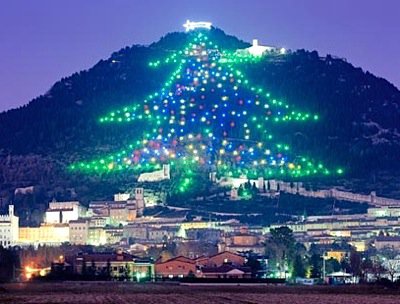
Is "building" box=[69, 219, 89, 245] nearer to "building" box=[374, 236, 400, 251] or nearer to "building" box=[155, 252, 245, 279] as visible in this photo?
"building" box=[374, 236, 400, 251]

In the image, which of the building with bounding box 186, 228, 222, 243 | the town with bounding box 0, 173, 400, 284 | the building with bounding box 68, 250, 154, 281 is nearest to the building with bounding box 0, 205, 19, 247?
the town with bounding box 0, 173, 400, 284

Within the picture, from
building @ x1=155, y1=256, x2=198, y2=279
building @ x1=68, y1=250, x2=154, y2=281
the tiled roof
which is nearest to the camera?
the tiled roof

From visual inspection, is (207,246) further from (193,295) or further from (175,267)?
(193,295)

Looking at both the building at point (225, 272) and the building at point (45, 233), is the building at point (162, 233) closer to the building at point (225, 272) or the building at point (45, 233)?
the building at point (45, 233)

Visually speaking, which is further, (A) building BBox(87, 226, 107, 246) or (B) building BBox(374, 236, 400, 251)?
(A) building BBox(87, 226, 107, 246)

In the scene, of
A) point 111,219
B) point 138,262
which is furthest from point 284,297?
point 111,219

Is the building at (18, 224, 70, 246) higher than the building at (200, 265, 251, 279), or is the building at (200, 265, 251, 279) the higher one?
the building at (18, 224, 70, 246)
